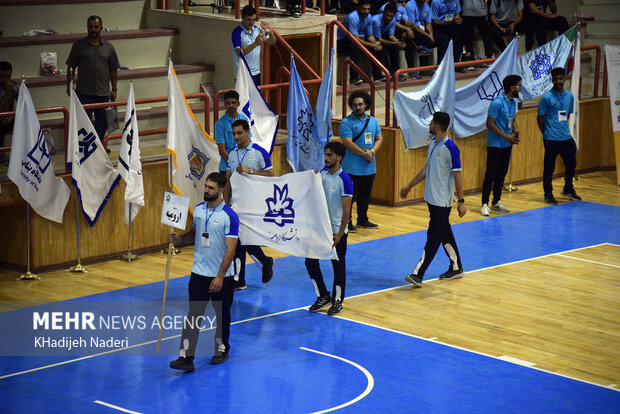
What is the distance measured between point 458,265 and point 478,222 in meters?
3.43

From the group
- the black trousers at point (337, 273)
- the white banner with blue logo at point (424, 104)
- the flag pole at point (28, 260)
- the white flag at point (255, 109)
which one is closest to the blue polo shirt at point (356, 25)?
the white banner with blue logo at point (424, 104)

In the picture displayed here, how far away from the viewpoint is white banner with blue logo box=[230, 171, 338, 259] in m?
11.0

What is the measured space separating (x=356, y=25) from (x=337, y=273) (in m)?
10.2

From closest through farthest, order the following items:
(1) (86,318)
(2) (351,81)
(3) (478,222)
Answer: (1) (86,318), (3) (478,222), (2) (351,81)

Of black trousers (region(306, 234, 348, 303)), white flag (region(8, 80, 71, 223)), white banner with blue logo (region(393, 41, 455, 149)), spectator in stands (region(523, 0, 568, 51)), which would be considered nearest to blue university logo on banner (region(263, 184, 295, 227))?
black trousers (region(306, 234, 348, 303))

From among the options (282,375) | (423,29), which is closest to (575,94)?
(423,29)

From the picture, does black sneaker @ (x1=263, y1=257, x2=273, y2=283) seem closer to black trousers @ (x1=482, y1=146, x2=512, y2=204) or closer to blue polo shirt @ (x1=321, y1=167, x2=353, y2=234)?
blue polo shirt @ (x1=321, y1=167, x2=353, y2=234)

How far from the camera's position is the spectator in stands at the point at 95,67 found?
1455 centimetres

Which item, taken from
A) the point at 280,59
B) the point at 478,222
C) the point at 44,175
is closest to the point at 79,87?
the point at 44,175

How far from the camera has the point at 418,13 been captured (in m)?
21.9

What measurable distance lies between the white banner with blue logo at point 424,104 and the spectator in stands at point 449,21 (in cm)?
513

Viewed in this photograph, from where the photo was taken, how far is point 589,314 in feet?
38.1

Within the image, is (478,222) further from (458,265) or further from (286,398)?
(286,398)

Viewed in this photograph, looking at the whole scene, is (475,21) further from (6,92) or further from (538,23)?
(6,92)
